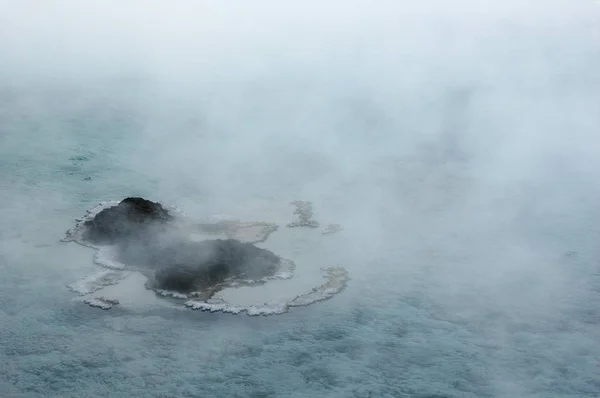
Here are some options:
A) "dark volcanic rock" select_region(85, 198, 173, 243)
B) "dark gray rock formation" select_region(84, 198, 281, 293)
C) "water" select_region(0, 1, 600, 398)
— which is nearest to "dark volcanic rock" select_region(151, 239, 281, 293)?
Answer: "dark gray rock formation" select_region(84, 198, 281, 293)

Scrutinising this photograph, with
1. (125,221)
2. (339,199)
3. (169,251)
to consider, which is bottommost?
(169,251)

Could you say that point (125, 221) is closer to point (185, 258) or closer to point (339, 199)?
point (185, 258)

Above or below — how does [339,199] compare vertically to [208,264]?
above

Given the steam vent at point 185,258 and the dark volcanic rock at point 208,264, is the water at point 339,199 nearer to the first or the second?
the steam vent at point 185,258

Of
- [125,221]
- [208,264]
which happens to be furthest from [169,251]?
[125,221]

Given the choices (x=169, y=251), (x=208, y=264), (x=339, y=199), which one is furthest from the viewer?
(x=339, y=199)

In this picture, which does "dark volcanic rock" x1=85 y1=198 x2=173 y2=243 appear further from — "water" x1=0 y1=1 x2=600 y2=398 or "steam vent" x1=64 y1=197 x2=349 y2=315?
"water" x1=0 y1=1 x2=600 y2=398

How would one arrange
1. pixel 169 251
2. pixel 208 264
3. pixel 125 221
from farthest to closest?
pixel 125 221, pixel 169 251, pixel 208 264
